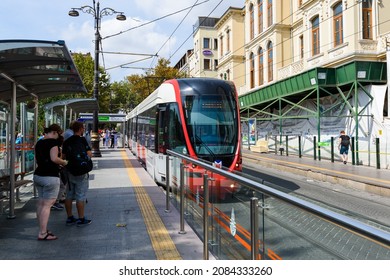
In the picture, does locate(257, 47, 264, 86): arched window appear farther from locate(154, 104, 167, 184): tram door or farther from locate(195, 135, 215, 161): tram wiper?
locate(195, 135, 215, 161): tram wiper

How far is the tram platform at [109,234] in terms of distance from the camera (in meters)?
4.65

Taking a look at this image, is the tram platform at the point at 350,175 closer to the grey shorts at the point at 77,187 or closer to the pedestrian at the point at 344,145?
the pedestrian at the point at 344,145

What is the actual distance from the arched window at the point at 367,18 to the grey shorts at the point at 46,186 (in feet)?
64.7

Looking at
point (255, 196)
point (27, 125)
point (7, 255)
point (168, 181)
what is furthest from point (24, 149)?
point (255, 196)

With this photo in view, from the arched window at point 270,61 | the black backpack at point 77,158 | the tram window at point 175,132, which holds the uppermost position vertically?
the arched window at point 270,61

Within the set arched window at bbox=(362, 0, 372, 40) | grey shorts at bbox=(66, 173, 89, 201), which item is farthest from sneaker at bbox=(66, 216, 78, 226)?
arched window at bbox=(362, 0, 372, 40)

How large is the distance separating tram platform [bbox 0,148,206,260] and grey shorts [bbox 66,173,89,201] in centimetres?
50

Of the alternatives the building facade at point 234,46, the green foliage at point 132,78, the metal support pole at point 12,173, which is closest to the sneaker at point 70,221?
the metal support pole at point 12,173

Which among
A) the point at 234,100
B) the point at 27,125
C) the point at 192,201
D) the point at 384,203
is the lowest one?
the point at 384,203

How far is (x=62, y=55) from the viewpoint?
556 centimetres

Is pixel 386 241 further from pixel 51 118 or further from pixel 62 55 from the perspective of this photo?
pixel 51 118

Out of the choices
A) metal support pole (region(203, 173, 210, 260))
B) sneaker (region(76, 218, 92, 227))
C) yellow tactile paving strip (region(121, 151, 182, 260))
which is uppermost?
metal support pole (region(203, 173, 210, 260))

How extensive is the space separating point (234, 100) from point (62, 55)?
17.7 feet

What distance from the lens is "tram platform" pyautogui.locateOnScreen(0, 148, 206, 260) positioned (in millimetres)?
4648
